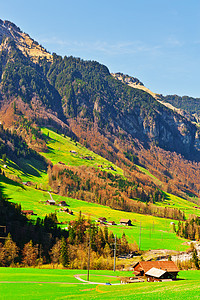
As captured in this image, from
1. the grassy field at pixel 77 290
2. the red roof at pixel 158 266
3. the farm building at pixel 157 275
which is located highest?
the grassy field at pixel 77 290

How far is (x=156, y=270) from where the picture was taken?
77.6 metres

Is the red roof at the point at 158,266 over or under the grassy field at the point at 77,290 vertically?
under

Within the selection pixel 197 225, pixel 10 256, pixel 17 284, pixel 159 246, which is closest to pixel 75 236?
pixel 10 256

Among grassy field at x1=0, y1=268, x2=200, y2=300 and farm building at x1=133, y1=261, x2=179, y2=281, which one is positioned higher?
grassy field at x1=0, y1=268, x2=200, y2=300

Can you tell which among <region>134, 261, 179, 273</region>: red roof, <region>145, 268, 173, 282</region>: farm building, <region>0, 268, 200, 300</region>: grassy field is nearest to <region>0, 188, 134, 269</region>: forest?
<region>134, 261, 179, 273</region>: red roof

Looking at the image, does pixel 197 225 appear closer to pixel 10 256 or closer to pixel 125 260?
pixel 125 260

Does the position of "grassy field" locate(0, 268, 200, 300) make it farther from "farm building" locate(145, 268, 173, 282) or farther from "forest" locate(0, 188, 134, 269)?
"forest" locate(0, 188, 134, 269)

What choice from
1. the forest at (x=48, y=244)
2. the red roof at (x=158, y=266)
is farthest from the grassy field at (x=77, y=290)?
the forest at (x=48, y=244)

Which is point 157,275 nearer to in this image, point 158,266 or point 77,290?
point 158,266

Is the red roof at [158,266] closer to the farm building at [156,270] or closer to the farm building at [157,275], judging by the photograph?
the farm building at [156,270]

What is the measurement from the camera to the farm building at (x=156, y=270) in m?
76.3

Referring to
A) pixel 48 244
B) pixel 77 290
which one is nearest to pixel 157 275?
pixel 77 290

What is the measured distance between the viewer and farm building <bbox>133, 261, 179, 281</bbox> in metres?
76.3

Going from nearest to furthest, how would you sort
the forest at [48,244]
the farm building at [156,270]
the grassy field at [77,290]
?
the grassy field at [77,290], the farm building at [156,270], the forest at [48,244]
